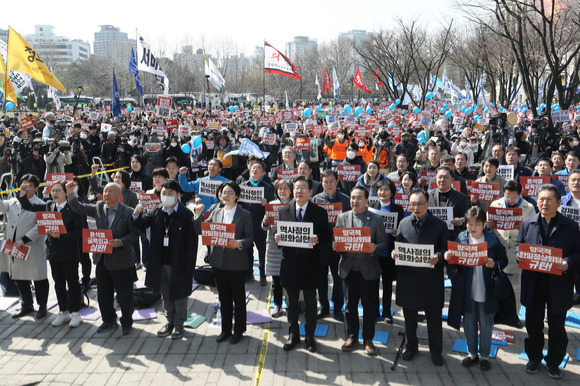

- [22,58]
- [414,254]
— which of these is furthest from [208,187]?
[22,58]

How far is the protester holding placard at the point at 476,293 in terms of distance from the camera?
5324mm

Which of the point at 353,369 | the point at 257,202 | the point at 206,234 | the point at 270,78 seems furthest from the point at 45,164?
the point at 270,78

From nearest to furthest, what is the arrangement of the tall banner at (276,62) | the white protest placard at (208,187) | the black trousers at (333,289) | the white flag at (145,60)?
the black trousers at (333,289) < the white protest placard at (208,187) < the white flag at (145,60) < the tall banner at (276,62)

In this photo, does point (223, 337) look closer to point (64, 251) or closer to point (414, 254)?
point (64, 251)

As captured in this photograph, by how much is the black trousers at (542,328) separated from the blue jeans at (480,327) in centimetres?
42

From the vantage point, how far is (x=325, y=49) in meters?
89.8

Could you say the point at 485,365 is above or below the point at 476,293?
below

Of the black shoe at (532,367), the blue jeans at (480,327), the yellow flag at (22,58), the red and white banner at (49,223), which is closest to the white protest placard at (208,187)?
the red and white banner at (49,223)

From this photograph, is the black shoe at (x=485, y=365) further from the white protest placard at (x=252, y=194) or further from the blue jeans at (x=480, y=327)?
the white protest placard at (x=252, y=194)

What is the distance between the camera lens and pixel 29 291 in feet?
23.5

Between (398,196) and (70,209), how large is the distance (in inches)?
180

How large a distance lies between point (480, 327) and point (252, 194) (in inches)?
149

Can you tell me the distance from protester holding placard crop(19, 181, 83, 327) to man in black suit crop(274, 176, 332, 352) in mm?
2838

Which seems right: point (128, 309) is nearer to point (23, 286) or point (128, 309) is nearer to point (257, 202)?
point (23, 286)
